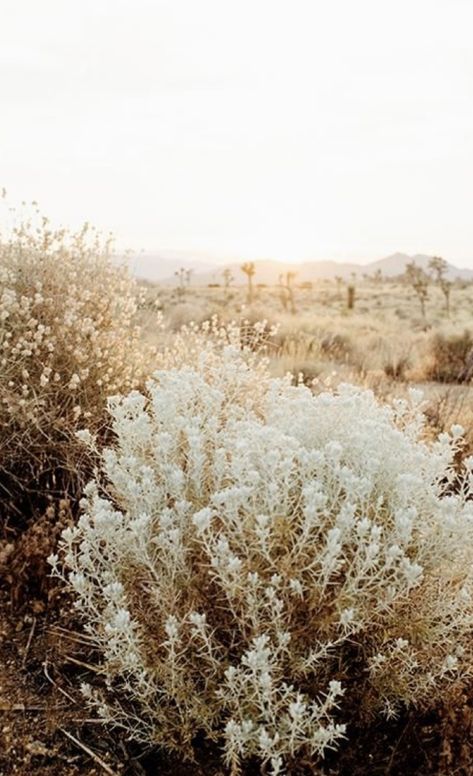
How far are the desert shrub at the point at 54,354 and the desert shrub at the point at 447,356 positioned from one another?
6.16 meters

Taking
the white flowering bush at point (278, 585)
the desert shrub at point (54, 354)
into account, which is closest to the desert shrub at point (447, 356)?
the desert shrub at point (54, 354)

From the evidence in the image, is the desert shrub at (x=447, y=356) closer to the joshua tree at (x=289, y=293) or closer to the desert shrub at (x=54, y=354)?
the desert shrub at (x=54, y=354)

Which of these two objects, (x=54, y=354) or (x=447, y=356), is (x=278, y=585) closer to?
(x=54, y=354)

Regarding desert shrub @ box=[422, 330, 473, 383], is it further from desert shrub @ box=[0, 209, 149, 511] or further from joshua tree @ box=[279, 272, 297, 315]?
joshua tree @ box=[279, 272, 297, 315]

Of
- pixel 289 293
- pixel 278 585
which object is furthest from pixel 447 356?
pixel 289 293

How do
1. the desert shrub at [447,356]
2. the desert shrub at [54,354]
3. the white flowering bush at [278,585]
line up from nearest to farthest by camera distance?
the white flowering bush at [278,585]
the desert shrub at [54,354]
the desert shrub at [447,356]

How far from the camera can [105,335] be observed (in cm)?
471

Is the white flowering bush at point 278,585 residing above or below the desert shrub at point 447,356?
above

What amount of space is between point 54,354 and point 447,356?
27.3 feet

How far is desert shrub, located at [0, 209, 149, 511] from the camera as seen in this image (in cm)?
411

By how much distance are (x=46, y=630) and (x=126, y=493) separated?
997mm

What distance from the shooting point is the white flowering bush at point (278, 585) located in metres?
2.26

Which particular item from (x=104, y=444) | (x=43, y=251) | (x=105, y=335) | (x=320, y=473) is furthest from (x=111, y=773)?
(x=43, y=251)

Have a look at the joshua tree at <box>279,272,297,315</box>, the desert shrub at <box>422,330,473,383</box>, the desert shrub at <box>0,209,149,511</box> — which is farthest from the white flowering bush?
the joshua tree at <box>279,272,297,315</box>
